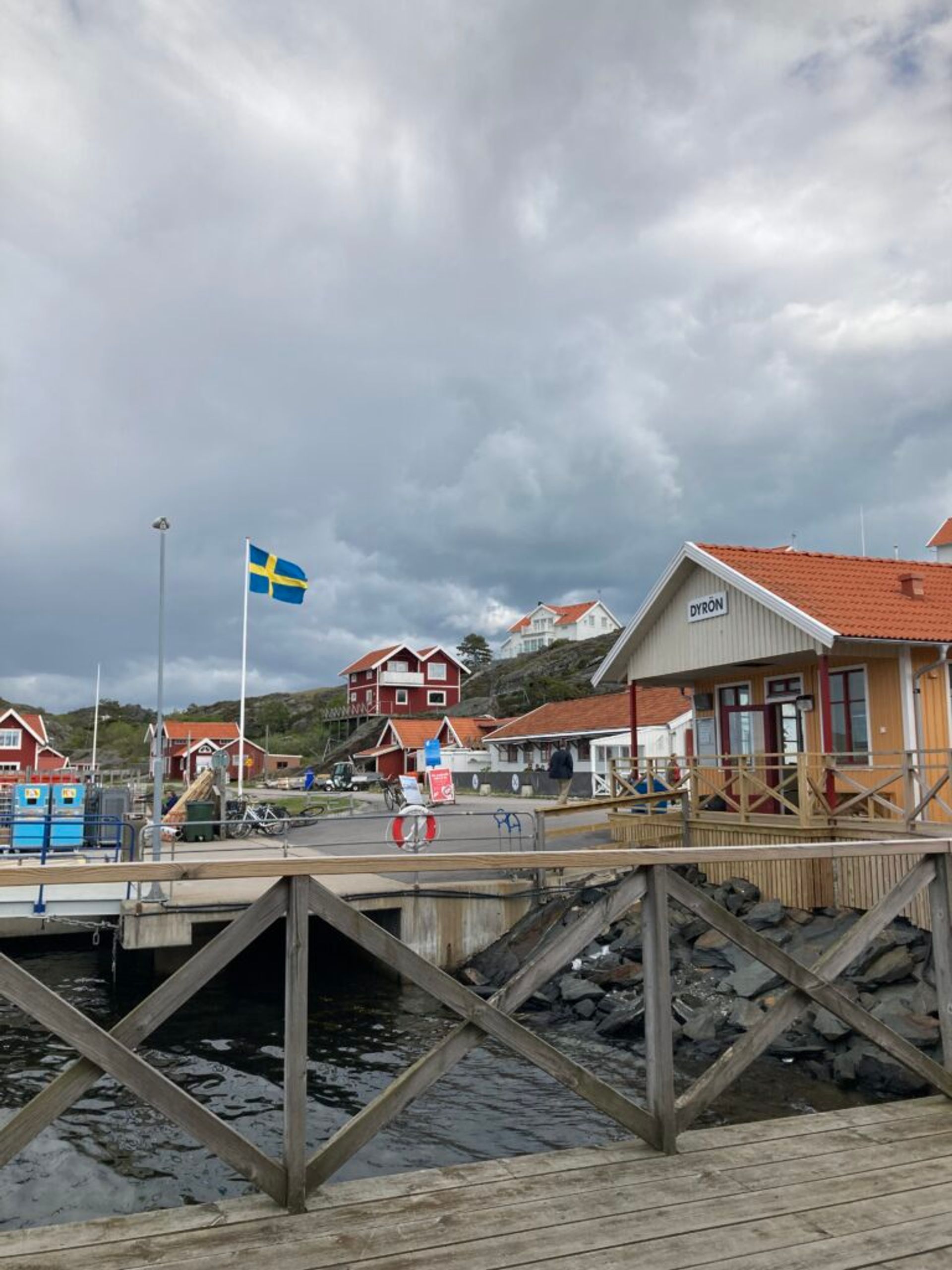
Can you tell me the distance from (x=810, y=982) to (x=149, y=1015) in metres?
2.85

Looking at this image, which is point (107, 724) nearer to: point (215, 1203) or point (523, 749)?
point (523, 749)

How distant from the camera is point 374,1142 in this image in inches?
356

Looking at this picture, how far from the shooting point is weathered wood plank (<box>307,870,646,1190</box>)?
3.54 metres

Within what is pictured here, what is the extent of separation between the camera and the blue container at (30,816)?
667 inches

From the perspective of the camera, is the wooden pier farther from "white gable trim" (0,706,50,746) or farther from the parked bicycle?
"white gable trim" (0,706,50,746)

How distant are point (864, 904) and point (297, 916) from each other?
12.6 m

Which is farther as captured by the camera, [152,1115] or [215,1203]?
[152,1115]

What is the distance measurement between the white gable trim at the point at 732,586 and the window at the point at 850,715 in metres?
1.89

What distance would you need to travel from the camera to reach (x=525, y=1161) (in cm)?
396

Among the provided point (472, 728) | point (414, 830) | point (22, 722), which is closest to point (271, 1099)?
point (414, 830)

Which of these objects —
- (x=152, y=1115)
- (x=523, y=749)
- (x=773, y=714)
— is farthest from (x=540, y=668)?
(x=152, y=1115)

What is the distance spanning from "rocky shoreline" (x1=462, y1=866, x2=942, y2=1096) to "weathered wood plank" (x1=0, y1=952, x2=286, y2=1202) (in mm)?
7124

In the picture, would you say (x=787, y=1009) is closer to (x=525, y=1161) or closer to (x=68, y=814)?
(x=525, y=1161)

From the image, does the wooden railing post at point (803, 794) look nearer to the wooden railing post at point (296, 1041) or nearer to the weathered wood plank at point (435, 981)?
the weathered wood plank at point (435, 981)
